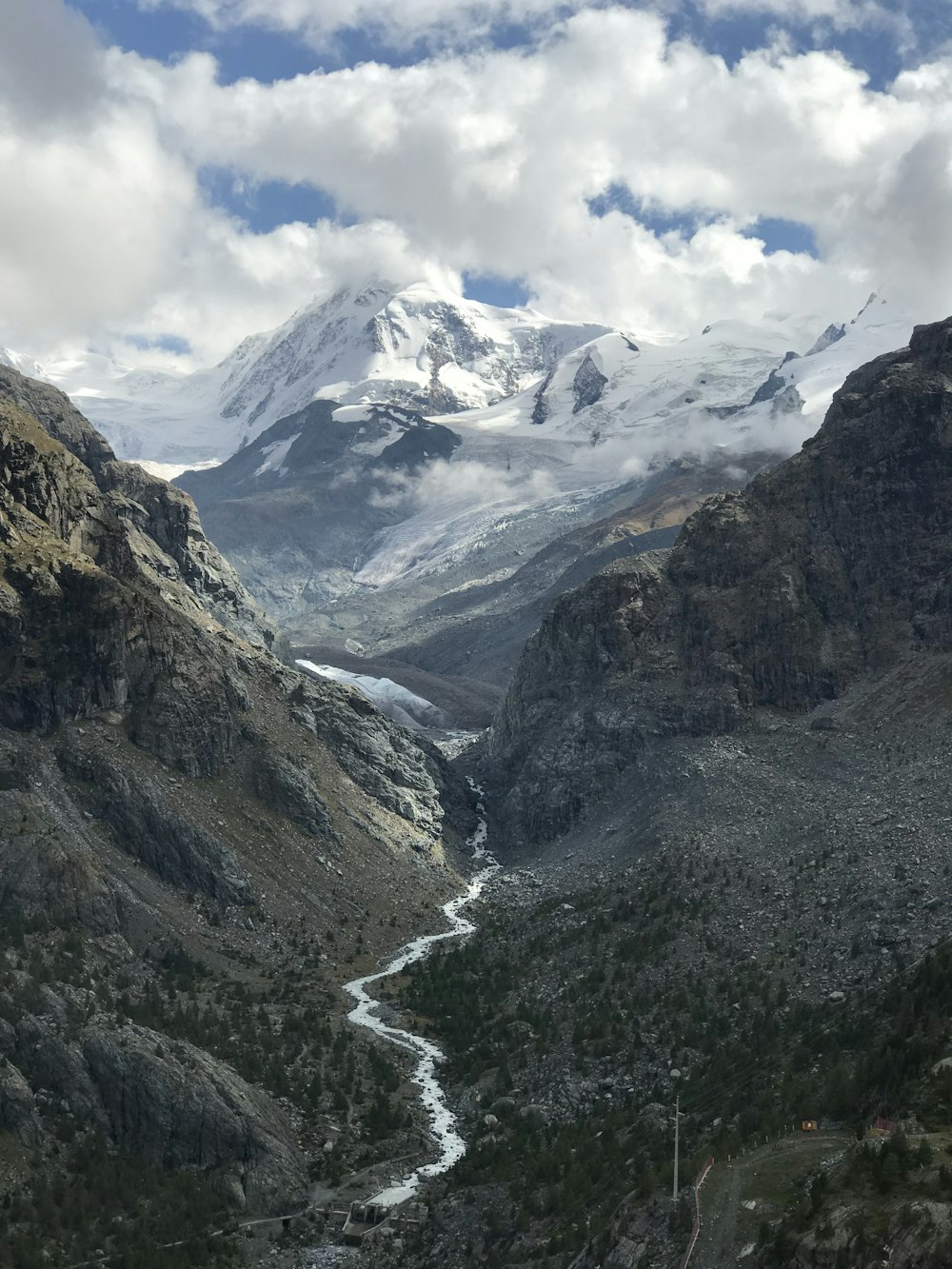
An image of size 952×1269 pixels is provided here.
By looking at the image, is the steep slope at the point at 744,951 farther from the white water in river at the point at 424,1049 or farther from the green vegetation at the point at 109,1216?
the green vegetation at the point at 109,1216

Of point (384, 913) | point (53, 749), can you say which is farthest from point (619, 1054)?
point (53, 749)

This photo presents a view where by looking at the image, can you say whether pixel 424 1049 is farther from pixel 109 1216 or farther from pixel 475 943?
pixel 109 1216

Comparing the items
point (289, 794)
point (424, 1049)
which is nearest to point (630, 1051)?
point (424, 1049)

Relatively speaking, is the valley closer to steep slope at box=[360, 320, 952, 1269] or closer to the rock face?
steep slope at box=[360, 320, 952, 1269]

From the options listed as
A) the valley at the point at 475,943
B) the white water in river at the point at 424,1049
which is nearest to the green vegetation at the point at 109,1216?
the valley at the point at 475,943

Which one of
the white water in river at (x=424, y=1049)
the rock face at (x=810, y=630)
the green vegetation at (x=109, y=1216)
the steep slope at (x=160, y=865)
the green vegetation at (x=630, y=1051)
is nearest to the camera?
the green vegetation at (x=630, y=1051)

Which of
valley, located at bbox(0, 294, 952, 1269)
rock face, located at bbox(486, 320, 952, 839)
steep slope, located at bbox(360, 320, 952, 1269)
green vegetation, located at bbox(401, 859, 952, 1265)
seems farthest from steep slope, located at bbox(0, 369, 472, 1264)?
rock face, located at bbox(486, 320, 952, 839)

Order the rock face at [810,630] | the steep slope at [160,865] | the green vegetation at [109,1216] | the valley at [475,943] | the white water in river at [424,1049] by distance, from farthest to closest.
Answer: the rock face at [810,630] < the white water in river at [424,1049] < the steep slope at [160,865] < the green vegetation at [109,1216] < the valley at [475,943]

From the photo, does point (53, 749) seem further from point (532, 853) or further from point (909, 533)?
point (909, 533)
